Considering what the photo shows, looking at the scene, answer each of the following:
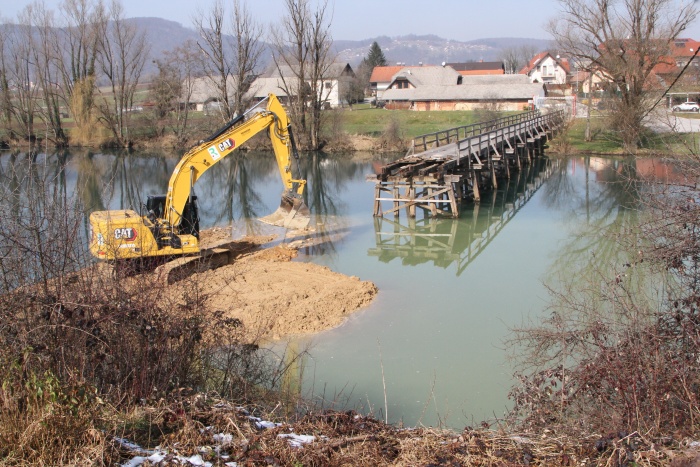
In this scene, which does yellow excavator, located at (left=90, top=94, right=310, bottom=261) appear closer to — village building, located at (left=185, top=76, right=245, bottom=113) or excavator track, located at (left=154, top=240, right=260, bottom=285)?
excavator track, located at (left=154, top=240, right=260, bottom=285)

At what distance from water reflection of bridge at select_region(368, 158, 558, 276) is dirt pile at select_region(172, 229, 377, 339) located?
296cm

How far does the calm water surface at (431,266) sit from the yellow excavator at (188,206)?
49.9 inches

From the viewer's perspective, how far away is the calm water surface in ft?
32.6

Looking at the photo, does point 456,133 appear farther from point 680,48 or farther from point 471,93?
point 471,93

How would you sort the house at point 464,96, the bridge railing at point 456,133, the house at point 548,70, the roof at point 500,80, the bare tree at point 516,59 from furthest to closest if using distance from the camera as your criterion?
the bare tree at point 516,59
the house at point 548,70
the roof at point 500,80
the house at point 464,96
the bridge railing at point 456,133

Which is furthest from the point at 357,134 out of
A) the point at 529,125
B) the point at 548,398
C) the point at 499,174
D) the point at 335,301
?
the point at 548,398

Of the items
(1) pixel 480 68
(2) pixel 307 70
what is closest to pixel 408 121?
(2) pixel 307 70

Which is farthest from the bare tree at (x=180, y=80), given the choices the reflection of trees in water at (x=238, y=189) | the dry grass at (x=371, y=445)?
the dry grass at (x=371, y=445)

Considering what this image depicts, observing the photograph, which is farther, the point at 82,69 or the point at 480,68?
the point at 480,68

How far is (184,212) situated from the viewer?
613 inches

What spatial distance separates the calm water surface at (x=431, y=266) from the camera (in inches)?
391

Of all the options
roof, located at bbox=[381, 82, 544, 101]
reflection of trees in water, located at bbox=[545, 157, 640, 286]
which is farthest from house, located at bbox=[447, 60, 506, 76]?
reflection of trees in water, located at bbox=[545, 157, 640, 286]

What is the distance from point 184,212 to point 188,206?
21 cm

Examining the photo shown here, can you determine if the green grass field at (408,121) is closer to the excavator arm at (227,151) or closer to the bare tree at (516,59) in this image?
the excavator arm at (227,151)
